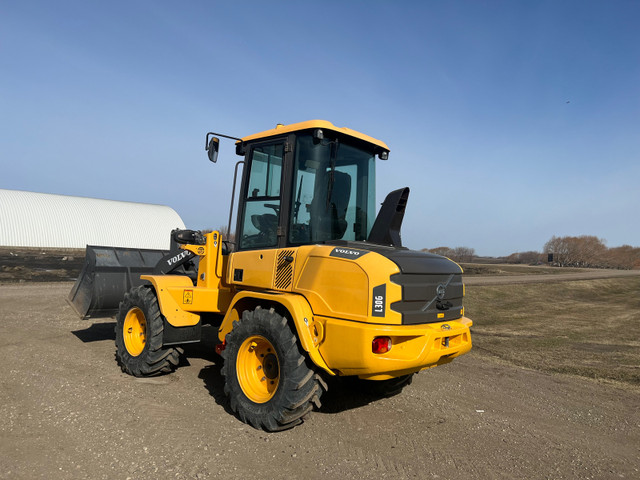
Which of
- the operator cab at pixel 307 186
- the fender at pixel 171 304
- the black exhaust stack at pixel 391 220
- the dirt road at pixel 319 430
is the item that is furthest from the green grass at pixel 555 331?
the fender at pixel 171 304

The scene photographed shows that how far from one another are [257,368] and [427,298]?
6.02 ft

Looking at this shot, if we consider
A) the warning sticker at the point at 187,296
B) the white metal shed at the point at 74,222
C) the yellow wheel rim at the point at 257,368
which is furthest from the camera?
the white metal shed at the point at 74,222

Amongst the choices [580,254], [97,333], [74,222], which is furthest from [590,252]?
[97,333]

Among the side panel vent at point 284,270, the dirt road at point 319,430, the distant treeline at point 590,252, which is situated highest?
the distant treeline at point 590,252

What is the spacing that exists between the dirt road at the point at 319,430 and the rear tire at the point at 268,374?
0.18 m

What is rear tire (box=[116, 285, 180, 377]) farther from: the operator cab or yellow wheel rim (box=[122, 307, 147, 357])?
the operator cab

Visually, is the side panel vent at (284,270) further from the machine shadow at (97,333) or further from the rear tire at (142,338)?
the machine shadow at (97,333)

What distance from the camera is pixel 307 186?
4.60 meters

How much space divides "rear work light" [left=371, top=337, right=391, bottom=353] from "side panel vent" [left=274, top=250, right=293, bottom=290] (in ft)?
3.34

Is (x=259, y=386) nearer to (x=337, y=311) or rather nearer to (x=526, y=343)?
(x=337, y=311)

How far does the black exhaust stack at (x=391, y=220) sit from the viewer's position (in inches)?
182

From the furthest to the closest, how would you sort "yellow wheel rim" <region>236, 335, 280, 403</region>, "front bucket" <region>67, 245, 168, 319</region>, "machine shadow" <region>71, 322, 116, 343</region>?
"machine shadow" <region>71, 322, 116, 343</region>, "front bucket" <region>67, 245, 168, 319</region>, "yellow wheel rim" <region>236, 335, 280, 403</region>

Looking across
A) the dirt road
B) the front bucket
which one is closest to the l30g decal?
the dirt road

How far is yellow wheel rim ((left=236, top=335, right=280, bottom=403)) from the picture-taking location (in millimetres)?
4406
